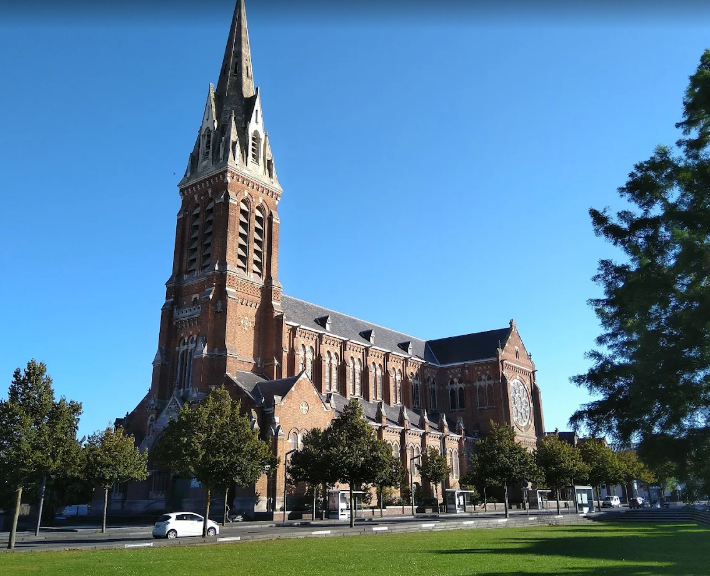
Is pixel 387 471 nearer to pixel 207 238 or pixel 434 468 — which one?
pixel 434 468

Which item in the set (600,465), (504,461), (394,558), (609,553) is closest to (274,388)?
(504,461)

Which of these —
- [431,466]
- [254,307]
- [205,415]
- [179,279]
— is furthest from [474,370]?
[205,415]

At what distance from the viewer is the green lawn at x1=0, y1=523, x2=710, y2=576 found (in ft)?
50.9

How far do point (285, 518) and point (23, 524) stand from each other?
18993 mm

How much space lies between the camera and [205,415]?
113 ft

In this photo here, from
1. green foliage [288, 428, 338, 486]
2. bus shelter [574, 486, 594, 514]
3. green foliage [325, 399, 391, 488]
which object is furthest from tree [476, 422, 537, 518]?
green foliage [288, 428, 338, 486]

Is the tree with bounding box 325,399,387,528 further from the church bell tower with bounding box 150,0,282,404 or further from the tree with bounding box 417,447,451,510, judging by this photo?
the tree with bounding box 417,447,451,510

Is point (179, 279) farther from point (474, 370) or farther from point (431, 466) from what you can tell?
point (474, 370)

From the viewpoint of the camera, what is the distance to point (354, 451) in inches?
1484

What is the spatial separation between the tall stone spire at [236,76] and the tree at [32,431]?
139ft

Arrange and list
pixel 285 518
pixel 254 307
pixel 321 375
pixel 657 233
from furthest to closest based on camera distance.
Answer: pixel 321 375 → pixel 254 307 → pixel 285 518 → pixel 657 233

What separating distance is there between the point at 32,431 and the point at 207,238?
34.8 metres

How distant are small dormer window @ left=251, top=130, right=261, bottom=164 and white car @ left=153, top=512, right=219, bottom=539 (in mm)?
38396

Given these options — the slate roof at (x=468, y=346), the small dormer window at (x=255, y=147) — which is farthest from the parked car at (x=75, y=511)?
the slate roof at (x=468, y=346)
